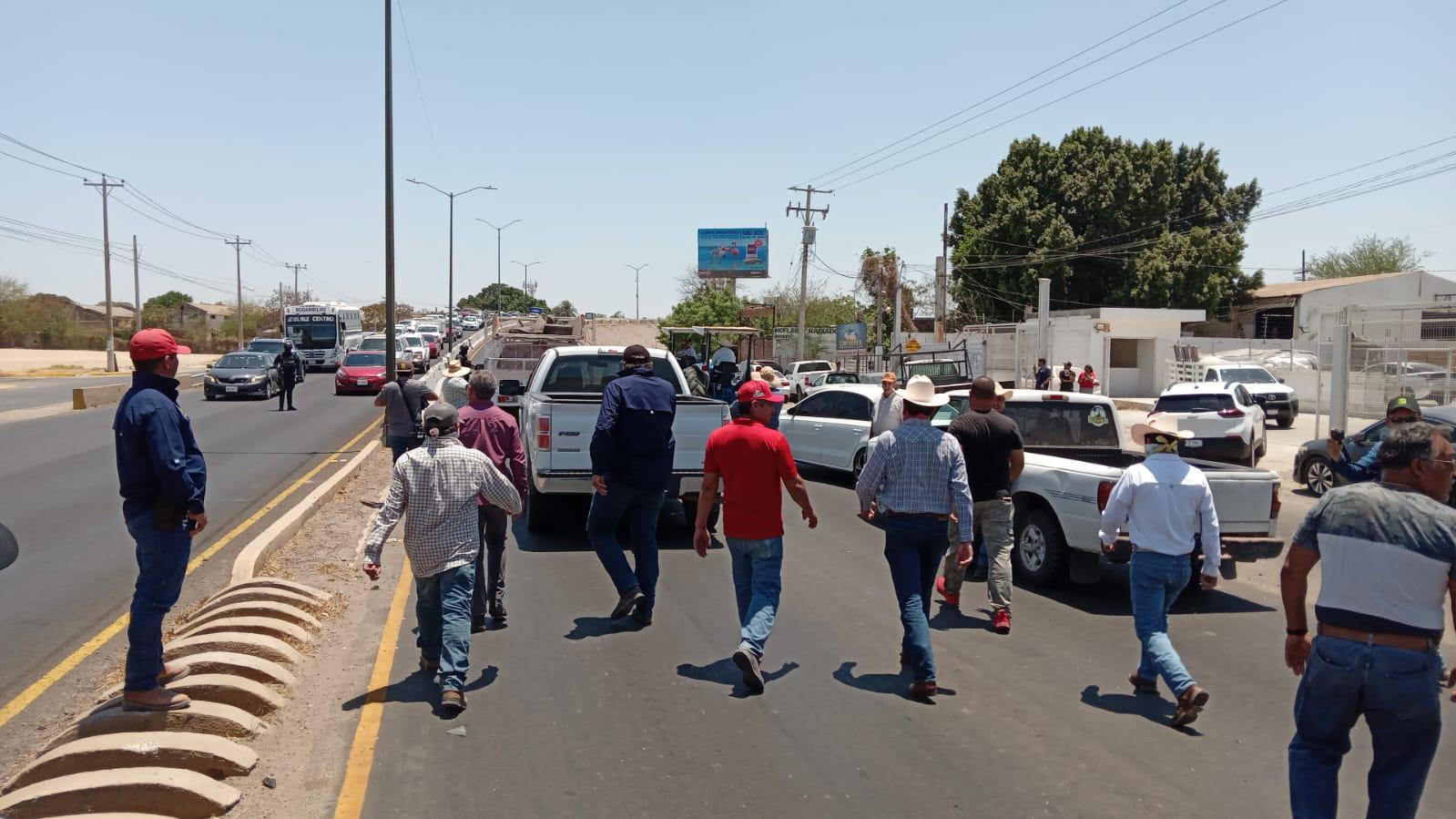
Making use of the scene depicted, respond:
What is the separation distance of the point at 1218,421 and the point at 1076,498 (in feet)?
42.8

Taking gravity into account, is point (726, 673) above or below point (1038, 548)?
below

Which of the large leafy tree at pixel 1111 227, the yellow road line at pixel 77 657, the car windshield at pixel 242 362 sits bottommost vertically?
the yellow road line at pixel 77 657

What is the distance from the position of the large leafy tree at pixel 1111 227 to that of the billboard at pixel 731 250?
26954 millimetres

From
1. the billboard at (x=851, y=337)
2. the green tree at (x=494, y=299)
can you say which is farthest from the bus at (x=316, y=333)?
the green tree at (x=494, y=299)

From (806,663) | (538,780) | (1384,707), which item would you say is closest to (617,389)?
(806,663)

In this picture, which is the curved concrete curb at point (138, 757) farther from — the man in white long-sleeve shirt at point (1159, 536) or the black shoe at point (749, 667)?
the man in white long-sleeve shirt at point (1159, 536)

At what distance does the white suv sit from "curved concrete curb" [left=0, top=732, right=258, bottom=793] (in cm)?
1775

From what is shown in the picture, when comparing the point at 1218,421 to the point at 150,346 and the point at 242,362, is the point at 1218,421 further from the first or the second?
the point at 242,362

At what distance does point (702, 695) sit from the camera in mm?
6242

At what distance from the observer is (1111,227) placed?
169 ft

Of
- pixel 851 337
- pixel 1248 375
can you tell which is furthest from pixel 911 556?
pixel 851 337

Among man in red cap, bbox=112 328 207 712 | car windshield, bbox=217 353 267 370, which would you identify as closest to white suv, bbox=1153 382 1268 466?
man in red cap, bbox=112 328 207 712

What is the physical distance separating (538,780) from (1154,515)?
3.75 meters

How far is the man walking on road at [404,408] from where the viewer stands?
37.8ft
